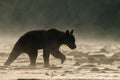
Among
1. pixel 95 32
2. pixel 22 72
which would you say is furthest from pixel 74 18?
pixel 22 72

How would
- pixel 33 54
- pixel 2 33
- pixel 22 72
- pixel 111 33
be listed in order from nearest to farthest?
1. pixel 22 72
2. pixel 33 54
3. pixel 111 33
4. pixel 2 33

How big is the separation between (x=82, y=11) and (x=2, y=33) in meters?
10.4

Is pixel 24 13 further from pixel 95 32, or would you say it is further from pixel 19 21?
pixel 95 32

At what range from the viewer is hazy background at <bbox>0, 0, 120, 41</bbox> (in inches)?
2830

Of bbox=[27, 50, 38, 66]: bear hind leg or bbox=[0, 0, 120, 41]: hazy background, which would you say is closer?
bbox=[27, 50, 38, 66]: bear hind leg

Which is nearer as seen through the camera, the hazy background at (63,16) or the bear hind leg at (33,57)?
the bear hind leg at (33,57)

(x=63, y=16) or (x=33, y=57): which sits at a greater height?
(x=63, y=16)

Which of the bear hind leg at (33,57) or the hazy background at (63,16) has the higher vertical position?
the hazy background at (63,16)

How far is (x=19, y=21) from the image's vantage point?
2992 inches

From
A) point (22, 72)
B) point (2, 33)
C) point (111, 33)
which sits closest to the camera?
point (22, 72)

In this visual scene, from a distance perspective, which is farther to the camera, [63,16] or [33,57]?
[63,16]

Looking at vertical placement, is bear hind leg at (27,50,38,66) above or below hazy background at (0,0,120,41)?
below

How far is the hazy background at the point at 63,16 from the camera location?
71.9 m

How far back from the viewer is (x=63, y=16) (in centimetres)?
7700
